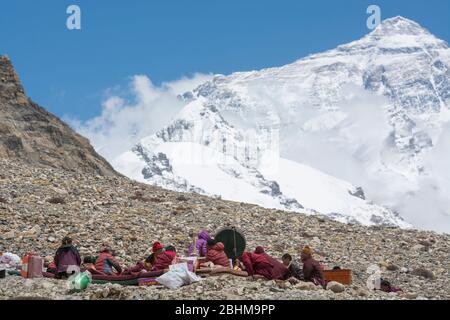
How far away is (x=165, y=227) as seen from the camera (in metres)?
36.0

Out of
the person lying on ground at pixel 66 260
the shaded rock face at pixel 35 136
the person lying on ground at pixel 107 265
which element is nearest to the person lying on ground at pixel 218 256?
the person lying on ground at pixel 107 265

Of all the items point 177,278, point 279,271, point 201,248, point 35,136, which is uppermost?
point 35,136

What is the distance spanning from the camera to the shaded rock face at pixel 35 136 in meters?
60.1

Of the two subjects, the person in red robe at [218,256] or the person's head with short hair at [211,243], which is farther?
the person's head with short hair at [211,243]

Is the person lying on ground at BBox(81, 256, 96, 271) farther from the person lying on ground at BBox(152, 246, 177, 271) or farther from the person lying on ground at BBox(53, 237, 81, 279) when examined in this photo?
the person lying on ground at BBox(152, 246, 177, 271)

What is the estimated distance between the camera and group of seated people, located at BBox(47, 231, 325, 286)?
2155 centimetres

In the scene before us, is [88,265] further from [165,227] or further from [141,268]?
[165,227]

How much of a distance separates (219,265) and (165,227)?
14.3 metres

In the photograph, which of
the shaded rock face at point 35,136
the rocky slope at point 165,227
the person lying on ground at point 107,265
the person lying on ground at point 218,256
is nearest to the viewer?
the person lying on ground at point 218,256

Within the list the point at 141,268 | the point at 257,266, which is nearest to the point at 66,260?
the point at 141,268

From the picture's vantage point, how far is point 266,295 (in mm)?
17719

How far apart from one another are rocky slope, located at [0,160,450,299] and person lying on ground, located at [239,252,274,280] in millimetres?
3499

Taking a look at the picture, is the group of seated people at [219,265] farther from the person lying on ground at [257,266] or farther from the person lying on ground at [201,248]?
the person lying on ground at [201,248]

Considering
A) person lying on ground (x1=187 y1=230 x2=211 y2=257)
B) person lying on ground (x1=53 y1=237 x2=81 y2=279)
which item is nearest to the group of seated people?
person lying on ground (x1=53 y1=237 x2=81 y2=279)
